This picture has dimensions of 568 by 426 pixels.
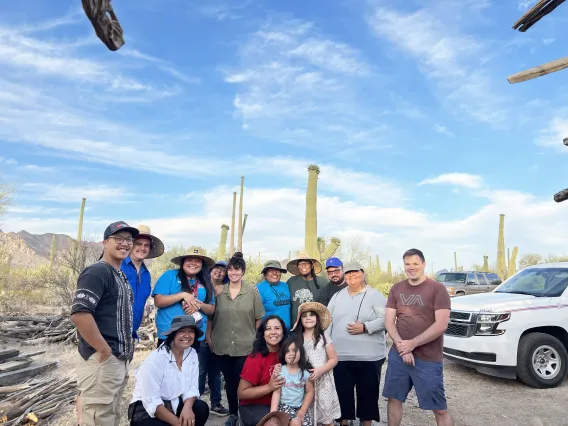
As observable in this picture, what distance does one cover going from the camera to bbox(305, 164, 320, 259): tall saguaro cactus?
63.6 ft

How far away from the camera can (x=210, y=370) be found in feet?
17.6

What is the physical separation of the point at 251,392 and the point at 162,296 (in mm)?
1419

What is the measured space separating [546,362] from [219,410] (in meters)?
4.91

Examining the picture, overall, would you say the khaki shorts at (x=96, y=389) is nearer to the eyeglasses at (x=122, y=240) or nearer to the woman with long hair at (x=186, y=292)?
the eyeglasses at (x=122, y=240)

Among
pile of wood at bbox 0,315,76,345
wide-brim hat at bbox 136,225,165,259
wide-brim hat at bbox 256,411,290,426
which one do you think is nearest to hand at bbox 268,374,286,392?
wide-brim hat at bbox 256,411,290,426

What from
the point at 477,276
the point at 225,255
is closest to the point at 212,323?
the point at 477,276

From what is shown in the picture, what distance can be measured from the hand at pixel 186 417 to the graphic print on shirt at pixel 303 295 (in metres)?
2.01

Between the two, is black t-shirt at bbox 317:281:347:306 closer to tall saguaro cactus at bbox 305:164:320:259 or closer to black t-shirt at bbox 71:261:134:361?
black t-shirt at bbox 71:261:134:361

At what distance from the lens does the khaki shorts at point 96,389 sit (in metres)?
3.03

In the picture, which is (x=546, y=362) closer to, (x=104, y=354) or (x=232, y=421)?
(x=232, y=421)

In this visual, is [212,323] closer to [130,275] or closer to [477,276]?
[130,275]

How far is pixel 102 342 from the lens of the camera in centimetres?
296

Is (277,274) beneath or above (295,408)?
above

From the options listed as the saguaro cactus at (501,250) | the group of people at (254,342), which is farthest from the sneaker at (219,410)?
the saguaro cactus at (501,250)
